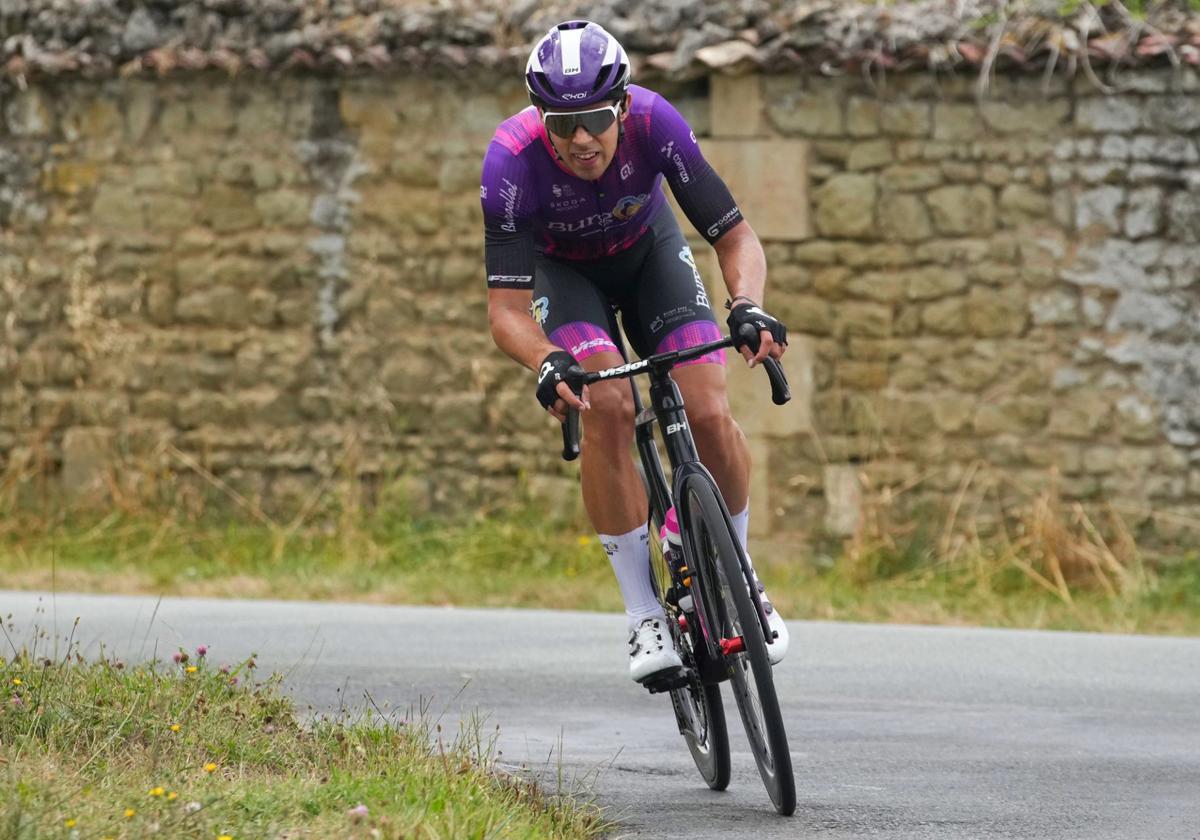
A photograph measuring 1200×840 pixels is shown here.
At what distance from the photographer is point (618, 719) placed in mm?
6688

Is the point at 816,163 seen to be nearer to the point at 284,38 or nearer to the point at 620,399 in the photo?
the point at 284,38

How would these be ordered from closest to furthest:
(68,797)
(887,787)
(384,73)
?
(68,797) → (887,787) → (384,73)

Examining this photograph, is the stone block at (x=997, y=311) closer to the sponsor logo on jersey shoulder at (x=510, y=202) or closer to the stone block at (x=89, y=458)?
the stone block at (x=89, y=458)

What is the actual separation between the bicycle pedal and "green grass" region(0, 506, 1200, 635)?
492cm

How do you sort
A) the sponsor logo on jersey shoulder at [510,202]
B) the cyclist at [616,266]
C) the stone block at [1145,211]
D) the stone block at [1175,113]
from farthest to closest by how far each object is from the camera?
the stone block at [1145,211] → the stone block at [1175,113] → the sponsor logo on jersey shoulder at [510,202] → the cyclist at [616,266]

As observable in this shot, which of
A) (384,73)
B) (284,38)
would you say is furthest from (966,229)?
(284,38)

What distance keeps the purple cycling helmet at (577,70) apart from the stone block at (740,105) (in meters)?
6.20

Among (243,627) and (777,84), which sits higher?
(777,84)

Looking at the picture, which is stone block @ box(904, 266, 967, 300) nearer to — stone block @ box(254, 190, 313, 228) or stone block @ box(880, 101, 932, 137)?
stone block @ box(880, 101, 932, 137)

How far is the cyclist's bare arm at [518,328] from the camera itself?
536 centimetres

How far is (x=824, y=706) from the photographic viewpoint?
23.0 feet

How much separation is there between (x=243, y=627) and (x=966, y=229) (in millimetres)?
5180

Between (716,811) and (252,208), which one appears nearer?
(716,811)

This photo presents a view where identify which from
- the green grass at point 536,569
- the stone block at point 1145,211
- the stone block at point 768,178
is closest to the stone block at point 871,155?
the stone block at point 768,178
